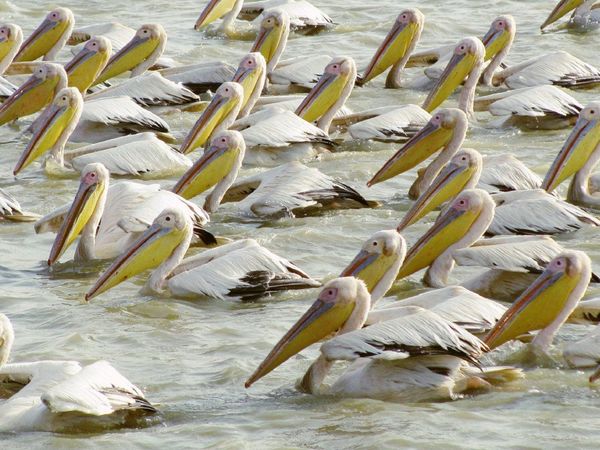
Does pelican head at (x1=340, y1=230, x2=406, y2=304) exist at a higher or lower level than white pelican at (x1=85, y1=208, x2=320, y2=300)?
higher

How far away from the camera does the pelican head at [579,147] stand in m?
7.99

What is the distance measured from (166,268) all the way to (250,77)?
3096 millimetres

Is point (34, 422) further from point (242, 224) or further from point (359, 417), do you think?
point (242, 224)

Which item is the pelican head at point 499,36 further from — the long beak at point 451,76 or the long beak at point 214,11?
the long beak at point 214,11

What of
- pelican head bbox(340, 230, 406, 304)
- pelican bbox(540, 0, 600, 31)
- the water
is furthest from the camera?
pelican bbox(540, 0, 600, 31)

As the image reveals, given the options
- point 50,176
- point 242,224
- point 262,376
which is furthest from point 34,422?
point 50,176

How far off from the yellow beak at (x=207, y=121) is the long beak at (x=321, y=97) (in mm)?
513

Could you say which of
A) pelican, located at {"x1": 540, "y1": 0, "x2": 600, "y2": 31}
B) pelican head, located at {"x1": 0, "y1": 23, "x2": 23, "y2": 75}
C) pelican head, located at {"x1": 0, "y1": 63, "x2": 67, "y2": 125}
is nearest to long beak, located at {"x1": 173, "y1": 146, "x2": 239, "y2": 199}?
pelican head, located at {"x1": 0, "y1": 63, "x2": 67, "y2": 125}

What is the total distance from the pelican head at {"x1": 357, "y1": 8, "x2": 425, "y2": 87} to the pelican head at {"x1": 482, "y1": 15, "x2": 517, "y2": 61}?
0.53 m

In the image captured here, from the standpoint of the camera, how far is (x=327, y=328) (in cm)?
559

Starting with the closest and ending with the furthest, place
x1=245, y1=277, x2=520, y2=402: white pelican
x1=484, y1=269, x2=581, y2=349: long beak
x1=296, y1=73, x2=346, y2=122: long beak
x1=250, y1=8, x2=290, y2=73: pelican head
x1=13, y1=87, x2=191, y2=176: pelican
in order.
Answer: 1. x1=245, y1=277, x2=520, y2=402: white pelican
2. x1=484, y1=269, x2=581, y2=349: long beak
3. x1=13, y1=87, x2=191, y2=176: pelican
4. x1=296, y1=73, x2=346, y2=122: long beak
5. x1=250, y1=8, x2=290, y2=73: pelican head

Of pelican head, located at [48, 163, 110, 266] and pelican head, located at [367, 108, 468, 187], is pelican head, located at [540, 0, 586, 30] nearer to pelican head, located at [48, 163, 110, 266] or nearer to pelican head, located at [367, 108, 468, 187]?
pelican head, located at [367, 108, 468, 187]

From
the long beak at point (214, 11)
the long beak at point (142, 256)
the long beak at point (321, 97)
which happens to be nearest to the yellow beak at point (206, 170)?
the long beak at point (142, 256)

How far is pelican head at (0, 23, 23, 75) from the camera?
35.2 ft
